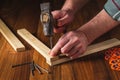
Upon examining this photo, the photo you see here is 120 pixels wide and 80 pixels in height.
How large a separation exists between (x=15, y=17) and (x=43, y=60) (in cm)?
60

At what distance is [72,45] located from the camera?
1.04 metres

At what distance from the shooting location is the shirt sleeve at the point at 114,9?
3.41 ft

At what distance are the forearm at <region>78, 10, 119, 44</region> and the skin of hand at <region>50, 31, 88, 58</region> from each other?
0.16 ft

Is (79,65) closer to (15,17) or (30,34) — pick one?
(30,34)

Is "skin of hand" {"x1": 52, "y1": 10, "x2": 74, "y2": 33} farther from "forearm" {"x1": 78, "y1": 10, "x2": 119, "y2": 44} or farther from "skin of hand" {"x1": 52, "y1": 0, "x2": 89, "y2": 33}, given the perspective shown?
"forearm" {"x1": 78, "y1": 10, "x2": 119, "y2": 44}

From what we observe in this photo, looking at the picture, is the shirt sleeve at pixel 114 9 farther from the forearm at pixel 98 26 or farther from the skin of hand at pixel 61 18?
the skin of hand at pixel 61 18

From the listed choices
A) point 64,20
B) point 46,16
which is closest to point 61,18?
point 64,20

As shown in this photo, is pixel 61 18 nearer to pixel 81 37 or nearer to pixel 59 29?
pixel 59 29

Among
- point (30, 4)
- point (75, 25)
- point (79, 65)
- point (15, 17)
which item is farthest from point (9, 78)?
point (30, 4)

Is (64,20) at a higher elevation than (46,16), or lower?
lower

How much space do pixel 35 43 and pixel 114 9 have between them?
42 cm

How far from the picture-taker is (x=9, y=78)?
39.3 inches

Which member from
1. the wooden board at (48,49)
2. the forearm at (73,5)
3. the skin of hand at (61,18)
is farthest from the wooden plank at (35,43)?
the forearm at (73,5)

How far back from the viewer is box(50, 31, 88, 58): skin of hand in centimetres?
104
